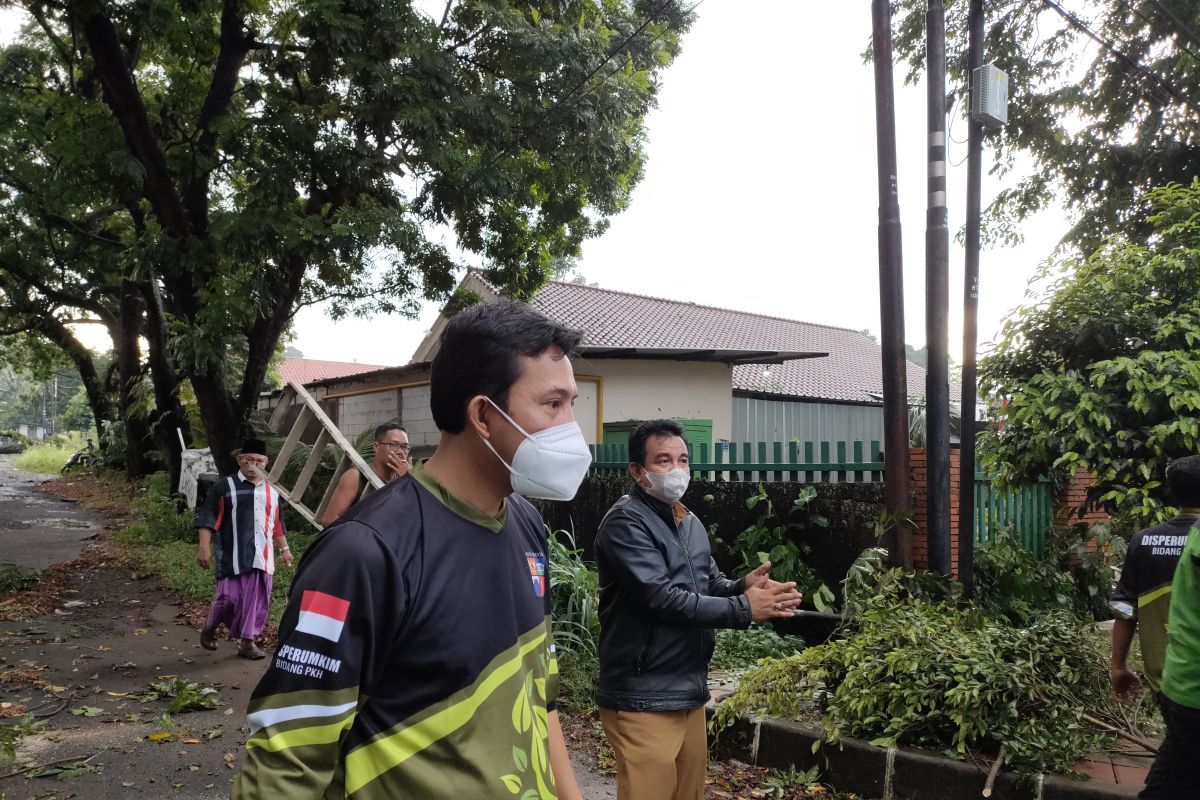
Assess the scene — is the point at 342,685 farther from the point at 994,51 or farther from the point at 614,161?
the point at 994,51

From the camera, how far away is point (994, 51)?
1388 centimetres

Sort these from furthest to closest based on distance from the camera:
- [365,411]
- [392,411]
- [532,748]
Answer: [365,411] < [392,411] < [532,748]

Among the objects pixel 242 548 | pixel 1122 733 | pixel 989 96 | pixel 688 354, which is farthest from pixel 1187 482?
pixel 688 354

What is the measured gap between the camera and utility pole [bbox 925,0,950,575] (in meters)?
5.70

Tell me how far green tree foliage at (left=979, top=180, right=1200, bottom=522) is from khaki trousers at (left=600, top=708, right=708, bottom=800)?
14.6 feet

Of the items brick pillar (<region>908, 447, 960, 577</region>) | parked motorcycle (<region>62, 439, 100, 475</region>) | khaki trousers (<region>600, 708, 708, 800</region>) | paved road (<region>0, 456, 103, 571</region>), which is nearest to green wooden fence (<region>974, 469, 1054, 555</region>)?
brick pillar (<region>908, 447, 960, 577</region>)

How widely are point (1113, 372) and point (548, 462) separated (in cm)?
574

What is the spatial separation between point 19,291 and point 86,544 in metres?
8.77

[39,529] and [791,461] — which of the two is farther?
[39,529]

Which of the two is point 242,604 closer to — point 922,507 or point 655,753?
point 655,753

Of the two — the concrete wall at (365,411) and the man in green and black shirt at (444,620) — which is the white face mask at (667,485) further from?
the concrete wall at (365,411)

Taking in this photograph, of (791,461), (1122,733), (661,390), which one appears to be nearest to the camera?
(1122,733)

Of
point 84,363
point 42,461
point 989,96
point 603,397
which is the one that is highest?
point 989,96

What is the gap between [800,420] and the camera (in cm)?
2088
